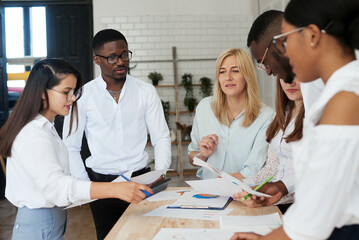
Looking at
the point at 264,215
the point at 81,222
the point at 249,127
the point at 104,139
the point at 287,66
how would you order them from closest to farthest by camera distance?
the point at 287,66
the point at 264,215
the point at 249,127
the point at 104,139
the point at 81,222

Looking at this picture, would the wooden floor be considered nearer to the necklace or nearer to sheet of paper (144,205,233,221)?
the necklace

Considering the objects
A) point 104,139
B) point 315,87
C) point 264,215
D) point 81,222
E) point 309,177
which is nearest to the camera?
point 309,177

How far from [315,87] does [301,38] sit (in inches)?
21.5

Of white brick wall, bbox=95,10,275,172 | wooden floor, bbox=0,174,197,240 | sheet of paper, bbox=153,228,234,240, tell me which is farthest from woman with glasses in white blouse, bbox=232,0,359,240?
white brick wall, bbox=95,10,275,172

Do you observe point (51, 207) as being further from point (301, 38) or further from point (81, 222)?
point (81, 222)

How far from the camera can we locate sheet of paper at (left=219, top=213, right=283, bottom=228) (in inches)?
65.8

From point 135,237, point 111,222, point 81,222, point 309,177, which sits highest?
point 309,177

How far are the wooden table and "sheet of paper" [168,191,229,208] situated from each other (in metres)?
0.07

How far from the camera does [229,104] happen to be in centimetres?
272

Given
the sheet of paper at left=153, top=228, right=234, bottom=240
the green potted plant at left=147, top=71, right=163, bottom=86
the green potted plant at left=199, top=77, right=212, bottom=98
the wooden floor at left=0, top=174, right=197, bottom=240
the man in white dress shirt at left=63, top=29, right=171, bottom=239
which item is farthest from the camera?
the green potted plant at left=147, top=71, right=163, bottom=86

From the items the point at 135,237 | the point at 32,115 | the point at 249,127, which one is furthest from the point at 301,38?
the point at 249,127

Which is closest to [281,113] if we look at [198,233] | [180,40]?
[198,233]

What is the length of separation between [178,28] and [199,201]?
6.29m

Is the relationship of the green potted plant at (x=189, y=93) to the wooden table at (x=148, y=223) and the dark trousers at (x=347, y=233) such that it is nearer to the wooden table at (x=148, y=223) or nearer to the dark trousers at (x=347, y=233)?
Answer: the wooden table at (x=148, y=223)
